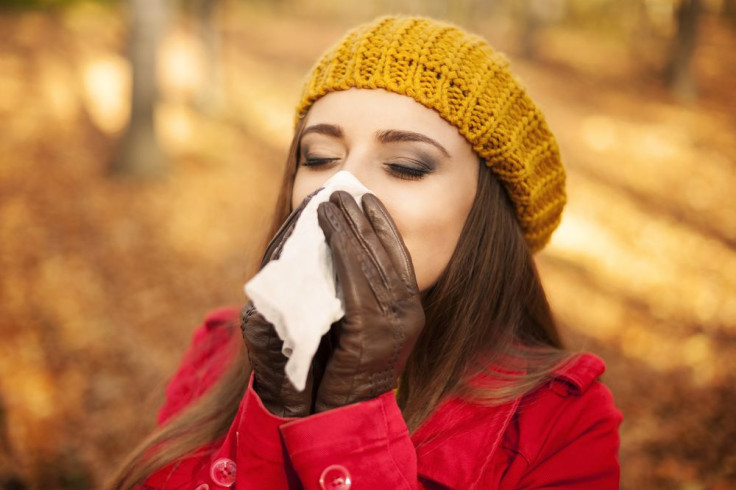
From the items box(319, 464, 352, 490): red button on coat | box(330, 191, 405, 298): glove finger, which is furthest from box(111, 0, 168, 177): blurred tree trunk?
box(319, 464, 352, 490): red button on coat

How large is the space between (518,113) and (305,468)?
155 cm

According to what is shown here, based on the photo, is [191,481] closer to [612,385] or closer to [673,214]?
[612,385]

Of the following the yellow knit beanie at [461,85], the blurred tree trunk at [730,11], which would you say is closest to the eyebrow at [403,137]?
the yellow knit beanie at [461,85]

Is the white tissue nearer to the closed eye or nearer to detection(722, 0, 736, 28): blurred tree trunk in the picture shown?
the closed eye

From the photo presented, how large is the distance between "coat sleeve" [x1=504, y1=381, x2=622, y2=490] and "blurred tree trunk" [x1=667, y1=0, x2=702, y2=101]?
1483 cm

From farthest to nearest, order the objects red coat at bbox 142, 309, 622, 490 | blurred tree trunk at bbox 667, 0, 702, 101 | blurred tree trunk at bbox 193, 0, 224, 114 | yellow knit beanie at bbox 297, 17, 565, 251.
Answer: blurred tree trunk at bbox 667, 0, 702, 101
blurred tree trunk at bbox 193, 0, 224, 114
yellow knit beanie at bbox 297, 17, 565, 251
red coat at bbox 142, 309, 622, 490

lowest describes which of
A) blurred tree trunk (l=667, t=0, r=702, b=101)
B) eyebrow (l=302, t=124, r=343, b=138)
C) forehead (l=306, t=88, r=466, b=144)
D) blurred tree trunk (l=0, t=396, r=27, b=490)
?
blurred tree trunk (l=0, t=396, r=27, b=490)

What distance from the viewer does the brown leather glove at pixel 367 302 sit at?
59.9 inches

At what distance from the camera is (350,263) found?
1546 mm

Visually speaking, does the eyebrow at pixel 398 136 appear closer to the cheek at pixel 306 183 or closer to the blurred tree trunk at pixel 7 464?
the cheek at pixel 306 183

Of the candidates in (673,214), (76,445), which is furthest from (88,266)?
(673,214)

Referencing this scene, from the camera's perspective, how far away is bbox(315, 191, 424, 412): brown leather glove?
1.52 meters

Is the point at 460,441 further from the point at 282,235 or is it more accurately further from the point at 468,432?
the point at 282,235

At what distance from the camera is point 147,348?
540 cm
